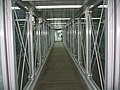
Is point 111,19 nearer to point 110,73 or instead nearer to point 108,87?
point 110,73

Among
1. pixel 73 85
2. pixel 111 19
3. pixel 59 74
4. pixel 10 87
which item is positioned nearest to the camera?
pixel 111 19

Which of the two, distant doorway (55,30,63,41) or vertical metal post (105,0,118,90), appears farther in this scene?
distant doorway (55,30,63,41)

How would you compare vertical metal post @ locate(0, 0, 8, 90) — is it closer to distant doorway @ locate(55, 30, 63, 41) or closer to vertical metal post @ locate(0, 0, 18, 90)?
vertical metal post @ locate(0, 0, 18, 90)

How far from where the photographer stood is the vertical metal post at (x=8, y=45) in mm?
2639

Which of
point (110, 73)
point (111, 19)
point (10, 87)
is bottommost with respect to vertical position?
point (10, 87)

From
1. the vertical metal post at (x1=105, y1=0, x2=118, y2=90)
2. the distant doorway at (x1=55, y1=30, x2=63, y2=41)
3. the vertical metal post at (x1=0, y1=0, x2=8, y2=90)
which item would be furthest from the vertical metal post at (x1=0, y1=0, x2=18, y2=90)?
the distant doorway at (x1=55, y1=30, x2=63, y2=41)

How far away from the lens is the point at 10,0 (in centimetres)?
266

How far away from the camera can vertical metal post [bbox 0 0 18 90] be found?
2.64 m

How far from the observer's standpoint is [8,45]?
269cm

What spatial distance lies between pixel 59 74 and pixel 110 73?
12.4 ft

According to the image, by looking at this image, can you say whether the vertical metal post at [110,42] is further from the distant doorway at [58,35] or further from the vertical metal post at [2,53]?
the distant doorway at [58,35]

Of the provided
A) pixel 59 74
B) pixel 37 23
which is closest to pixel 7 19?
pixel 59 74

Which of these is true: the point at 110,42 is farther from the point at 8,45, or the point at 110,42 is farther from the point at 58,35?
the point at 58,35

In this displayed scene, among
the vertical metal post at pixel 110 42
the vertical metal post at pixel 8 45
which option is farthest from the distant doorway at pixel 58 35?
the vertical metal post at pixel 110 42
